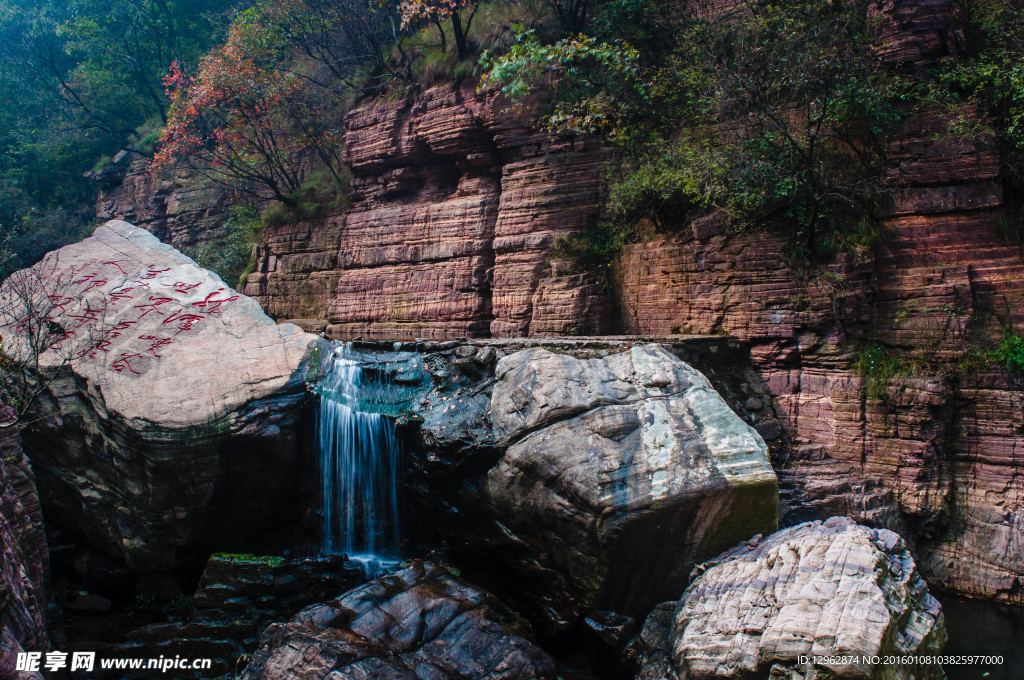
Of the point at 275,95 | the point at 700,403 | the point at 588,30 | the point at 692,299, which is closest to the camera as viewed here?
the point at 700,403

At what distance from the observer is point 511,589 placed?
6426mm

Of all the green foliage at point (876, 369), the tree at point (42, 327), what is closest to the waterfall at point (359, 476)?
the tree at point (42, 327)

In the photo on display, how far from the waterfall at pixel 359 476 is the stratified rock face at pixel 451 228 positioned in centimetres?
347

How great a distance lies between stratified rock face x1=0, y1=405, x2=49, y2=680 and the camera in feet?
13.4

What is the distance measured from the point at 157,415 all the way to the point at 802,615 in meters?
6.49

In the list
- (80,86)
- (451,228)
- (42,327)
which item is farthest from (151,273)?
(80,86)

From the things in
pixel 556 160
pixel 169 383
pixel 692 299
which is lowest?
pixel 169 383

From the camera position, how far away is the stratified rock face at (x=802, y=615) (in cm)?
411

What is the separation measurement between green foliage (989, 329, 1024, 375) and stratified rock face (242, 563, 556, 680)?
6.12 m

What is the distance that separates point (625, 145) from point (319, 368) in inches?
228

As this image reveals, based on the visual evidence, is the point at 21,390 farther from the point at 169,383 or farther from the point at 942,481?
the point at 942,481

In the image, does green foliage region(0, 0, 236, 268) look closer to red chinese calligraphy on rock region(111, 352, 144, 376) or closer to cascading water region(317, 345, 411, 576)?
red chinese calligraphy on rock region(111, 352, 144, 376)

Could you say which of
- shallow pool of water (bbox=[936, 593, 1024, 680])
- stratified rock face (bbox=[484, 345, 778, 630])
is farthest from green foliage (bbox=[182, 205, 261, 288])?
shallow pool of water (bbox=[936, 593, 1024, 680])

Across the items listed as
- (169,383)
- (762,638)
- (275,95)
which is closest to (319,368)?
(169,383)
